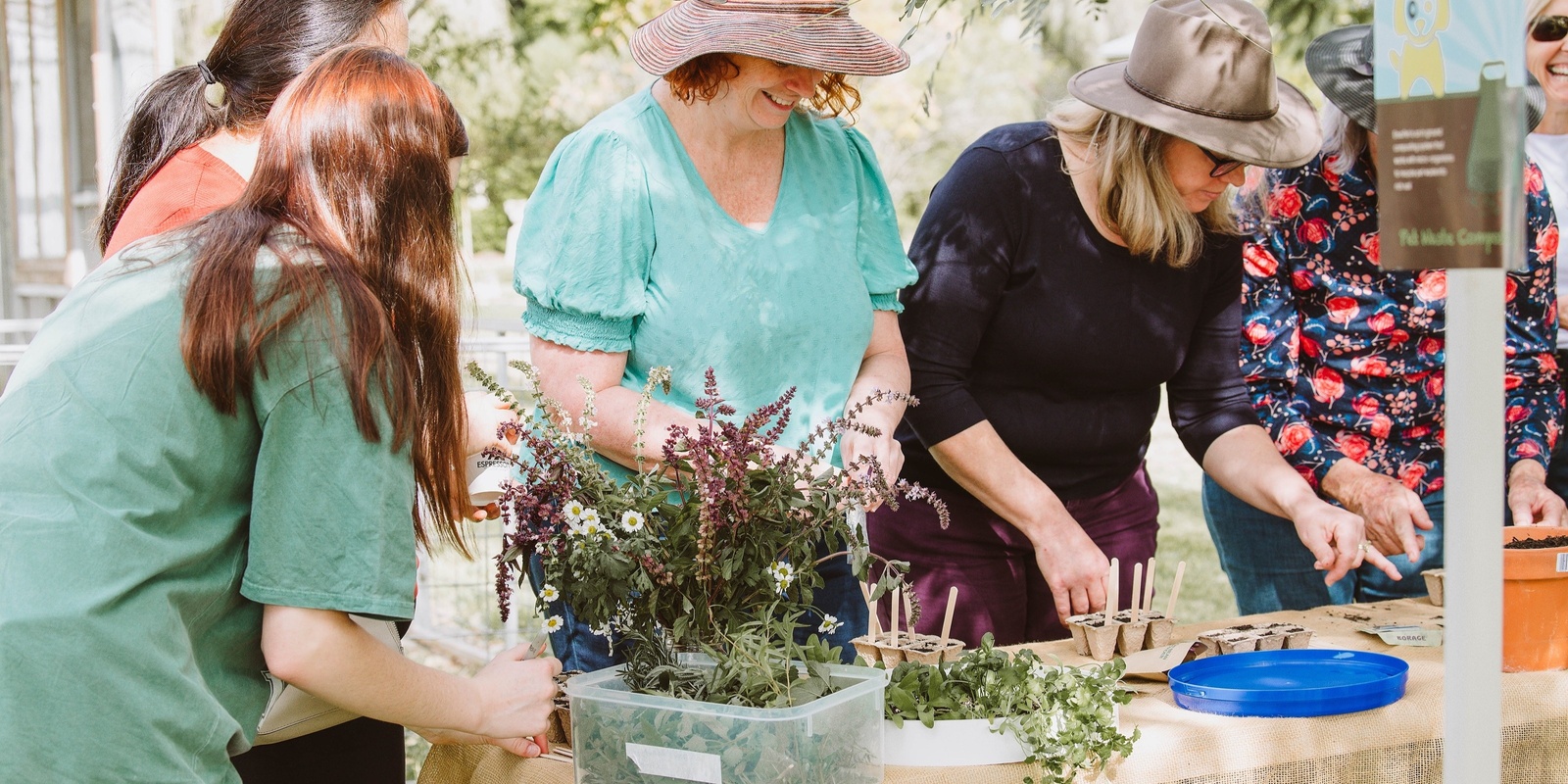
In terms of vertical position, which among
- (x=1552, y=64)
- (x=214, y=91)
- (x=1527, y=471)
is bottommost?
(x=1527, y=471)

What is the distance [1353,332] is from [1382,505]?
32 cm

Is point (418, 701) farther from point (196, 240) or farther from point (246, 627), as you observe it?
point (196, 240)

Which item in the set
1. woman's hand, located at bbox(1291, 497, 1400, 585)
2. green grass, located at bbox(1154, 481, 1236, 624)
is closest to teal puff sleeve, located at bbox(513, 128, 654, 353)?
woman's hand, located at bbox(1291, 497, 1400, 585)

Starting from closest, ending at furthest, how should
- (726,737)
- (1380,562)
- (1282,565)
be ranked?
1. (726,737)
2. (1380,562)
3. (1282,565)

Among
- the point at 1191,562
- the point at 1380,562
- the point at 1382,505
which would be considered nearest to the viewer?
the point at 1380,562

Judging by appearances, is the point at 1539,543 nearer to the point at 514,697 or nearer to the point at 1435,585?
the point at 1435,585

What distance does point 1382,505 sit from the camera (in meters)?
2.17

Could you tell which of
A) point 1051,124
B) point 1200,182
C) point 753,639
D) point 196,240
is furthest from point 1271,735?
point 196,240

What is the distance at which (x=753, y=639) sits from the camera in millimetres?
1366

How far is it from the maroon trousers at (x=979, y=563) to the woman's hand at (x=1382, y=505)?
367 mm

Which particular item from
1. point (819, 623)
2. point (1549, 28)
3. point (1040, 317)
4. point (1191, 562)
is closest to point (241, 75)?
point (819, 623)

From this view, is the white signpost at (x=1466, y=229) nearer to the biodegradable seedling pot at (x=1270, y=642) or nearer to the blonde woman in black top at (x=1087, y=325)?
the biodegradable seedling pot at (x=1270, y=642)

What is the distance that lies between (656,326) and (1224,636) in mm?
870

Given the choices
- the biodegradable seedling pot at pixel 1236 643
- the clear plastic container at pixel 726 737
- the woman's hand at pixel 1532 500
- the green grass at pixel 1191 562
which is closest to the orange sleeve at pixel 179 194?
the clear plastic container at pixel 726 737
